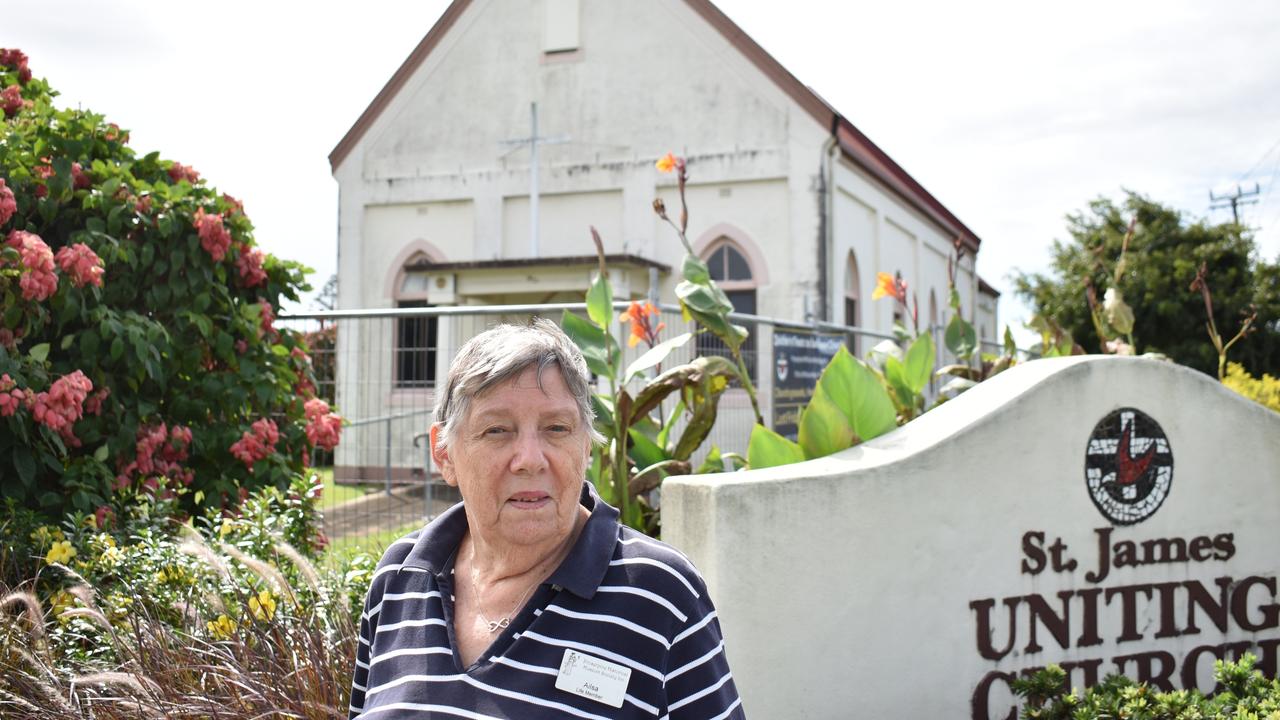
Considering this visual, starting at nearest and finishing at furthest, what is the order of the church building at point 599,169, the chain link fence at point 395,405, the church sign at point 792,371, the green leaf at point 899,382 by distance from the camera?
the green leaf at point 899,382 → the chain link fence at point 395,405 → the church sign at point 792,371 → the church building at point 599,169

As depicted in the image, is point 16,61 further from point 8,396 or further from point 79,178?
point 8,396

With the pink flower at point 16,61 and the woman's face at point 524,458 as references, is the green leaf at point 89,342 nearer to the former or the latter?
the pink flower at point 16,61

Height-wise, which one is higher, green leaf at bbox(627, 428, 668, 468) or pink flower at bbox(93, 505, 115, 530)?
green leaf at bbox(627, 428, 668, 468)

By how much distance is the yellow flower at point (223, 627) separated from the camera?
156 inches

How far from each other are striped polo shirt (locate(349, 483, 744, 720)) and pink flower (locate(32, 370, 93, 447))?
3.49 metres

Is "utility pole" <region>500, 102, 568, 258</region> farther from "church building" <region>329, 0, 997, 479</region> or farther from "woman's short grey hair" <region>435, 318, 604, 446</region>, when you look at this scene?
"woman's short grey hair" <region>435, 318, 604, 446</region>

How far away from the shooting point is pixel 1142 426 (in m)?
4.76

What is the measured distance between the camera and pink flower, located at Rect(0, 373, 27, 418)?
495 centimetres

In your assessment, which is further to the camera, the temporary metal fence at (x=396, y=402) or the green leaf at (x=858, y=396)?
the temporary metal fence at (x=396, y=402)

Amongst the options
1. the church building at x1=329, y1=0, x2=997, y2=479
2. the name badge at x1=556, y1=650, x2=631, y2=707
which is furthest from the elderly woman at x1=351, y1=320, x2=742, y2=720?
the church building at x1=329, y1=0, x2=997, y2=479

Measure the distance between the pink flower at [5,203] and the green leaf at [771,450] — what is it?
374cm

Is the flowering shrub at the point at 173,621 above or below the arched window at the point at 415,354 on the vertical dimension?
below

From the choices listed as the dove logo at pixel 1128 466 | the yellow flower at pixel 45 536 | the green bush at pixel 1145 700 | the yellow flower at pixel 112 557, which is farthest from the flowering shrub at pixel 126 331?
the dove logo at pixel 1128 466

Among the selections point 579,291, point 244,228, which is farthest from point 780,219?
point 244,228
